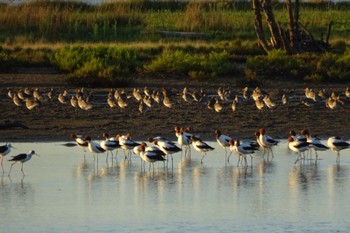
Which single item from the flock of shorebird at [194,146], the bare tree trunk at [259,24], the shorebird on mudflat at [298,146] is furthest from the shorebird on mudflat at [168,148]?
the bare tree trunk at [259,24]

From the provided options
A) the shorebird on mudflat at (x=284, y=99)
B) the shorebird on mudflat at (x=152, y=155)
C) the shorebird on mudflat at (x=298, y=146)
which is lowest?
the shorebird on mudflat at (x=284, y=99)

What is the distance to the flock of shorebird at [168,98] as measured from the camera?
25562mm

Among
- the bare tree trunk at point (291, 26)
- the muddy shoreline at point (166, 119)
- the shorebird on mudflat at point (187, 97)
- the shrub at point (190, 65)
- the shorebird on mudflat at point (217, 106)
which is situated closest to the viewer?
the muddy shoreline at point (166, 119)

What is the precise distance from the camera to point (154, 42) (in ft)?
133

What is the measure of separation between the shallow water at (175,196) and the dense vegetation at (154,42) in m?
11.2

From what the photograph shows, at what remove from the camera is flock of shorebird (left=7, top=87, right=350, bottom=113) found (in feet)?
83.9

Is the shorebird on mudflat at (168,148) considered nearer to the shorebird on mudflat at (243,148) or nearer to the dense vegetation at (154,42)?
the shorebird on mudflat at (243,148)

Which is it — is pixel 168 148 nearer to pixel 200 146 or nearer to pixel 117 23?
pixel 200 146

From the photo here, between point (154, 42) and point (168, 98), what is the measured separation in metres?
14.5

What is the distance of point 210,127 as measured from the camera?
23.7m

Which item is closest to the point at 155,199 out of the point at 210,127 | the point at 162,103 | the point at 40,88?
the point at 210,127

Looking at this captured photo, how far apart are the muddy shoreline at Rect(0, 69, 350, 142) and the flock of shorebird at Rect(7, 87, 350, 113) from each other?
0.34 ft

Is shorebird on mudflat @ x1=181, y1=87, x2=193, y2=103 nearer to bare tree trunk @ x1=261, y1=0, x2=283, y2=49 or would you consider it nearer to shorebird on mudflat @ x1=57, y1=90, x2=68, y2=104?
shorebird on mudflat @ x1=57, y1=90, x2=68, y2=104

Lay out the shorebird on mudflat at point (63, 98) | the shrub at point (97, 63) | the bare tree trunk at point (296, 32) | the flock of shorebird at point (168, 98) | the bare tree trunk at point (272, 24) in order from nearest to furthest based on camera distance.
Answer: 1. the flock of shorebird at point (168, 98)
2. the shorebird on mudflat at point (63, 98)
3. the shrub at point (97, 63)
4. the bare tree trunk at point (272, 24)
5. the bare tree trunk at point (296, 32)
